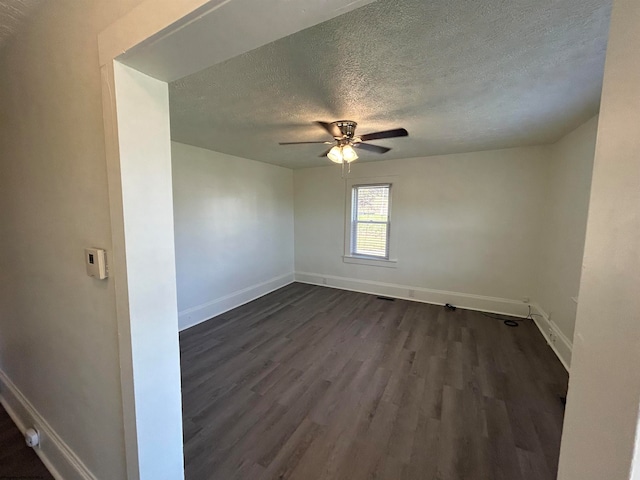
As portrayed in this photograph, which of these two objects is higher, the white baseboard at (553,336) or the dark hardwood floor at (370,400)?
the white baseboard at (553,336)

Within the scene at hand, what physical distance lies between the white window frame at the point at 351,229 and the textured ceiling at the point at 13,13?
4.04 meters

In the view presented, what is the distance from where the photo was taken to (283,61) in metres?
1.46

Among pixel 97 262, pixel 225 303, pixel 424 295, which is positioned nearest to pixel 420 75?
pixel 97 262

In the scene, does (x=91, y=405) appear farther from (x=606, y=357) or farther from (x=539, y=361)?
(x=539, y=361)

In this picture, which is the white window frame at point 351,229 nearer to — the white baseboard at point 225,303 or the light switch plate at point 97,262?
the white baseboard at point 225,303

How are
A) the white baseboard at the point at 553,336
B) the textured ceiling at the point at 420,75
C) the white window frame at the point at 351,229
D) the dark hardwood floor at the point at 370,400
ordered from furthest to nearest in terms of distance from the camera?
the white window frame at the point at 351,229 < the white baseboard at the point at 553,336 < the dark hardwood floor at the point at 370,400 < the textured ceiling at the point at 420,75

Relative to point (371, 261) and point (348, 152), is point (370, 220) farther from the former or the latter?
point (348, 152)

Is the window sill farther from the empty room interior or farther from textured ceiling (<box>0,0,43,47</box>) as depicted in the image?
textured ceiling (<box>0,0,43,47</box>)

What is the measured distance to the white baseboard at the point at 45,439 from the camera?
1358 millimetres

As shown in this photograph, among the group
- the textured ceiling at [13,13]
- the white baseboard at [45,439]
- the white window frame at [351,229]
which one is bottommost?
the white baseboard at [45,439]

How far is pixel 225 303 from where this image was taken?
3.94m

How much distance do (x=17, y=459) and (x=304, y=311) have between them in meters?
2.86

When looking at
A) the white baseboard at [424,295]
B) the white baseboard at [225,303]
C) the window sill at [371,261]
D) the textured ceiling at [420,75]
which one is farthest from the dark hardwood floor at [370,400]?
the textured ceiling at [420,75]

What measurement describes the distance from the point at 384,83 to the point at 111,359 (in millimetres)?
2044
